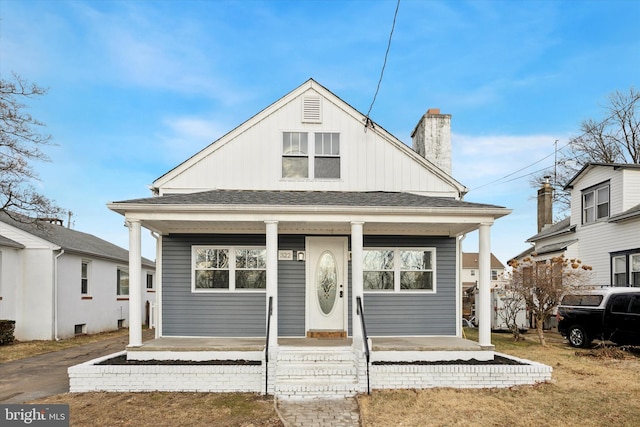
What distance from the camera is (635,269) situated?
47.7 feet

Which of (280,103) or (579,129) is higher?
(579,129)

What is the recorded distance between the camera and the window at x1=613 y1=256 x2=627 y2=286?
15039mm

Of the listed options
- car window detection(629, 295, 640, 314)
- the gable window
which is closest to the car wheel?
car window detection(629, 295, 640, 314)

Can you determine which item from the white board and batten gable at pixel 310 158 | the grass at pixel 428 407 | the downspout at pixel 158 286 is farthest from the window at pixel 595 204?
the downspout at pixel 158 286

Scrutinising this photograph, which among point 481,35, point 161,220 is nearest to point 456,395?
point 161,220

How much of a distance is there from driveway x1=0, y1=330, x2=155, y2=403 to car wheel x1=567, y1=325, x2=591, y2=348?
1242cm

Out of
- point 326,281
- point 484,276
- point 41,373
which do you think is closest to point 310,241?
point 326,281

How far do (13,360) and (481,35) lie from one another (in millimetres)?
14536

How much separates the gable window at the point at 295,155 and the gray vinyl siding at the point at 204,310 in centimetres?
297

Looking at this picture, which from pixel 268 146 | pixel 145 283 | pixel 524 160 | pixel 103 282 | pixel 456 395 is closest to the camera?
pixel 456 395

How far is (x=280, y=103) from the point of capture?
11023 millimetres

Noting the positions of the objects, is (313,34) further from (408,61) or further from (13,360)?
(13,360)

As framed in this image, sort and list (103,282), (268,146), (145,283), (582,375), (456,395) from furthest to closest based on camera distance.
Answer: (145,283) → (103,282) → (268,146) → (582,375) → (456,395)

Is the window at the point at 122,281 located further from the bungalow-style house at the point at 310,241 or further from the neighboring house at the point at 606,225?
the neighboring house at the point at 606,225
